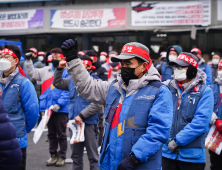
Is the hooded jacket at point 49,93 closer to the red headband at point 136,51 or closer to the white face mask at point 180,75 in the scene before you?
the white face mask at point 180,75

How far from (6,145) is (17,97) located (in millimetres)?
1725

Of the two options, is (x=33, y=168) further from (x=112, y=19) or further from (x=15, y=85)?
(x=112, y=19)

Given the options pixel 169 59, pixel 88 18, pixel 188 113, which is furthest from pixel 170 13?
pixel 188 113

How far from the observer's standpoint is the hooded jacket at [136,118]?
2.79 m

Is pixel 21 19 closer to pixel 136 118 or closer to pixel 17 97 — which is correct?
pixel 17 97

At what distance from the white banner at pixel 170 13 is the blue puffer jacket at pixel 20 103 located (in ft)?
35.9

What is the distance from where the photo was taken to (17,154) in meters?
2.80

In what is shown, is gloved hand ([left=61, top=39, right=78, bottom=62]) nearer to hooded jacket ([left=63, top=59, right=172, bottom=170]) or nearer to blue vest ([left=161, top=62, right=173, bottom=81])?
hooded jacket ([left=63, top=59, right=172, bottom=170])

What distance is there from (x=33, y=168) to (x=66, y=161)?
77 centimetres

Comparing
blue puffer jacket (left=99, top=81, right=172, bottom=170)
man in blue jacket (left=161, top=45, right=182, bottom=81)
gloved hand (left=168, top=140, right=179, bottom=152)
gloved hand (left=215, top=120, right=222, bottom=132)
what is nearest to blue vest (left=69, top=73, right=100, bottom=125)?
gloved hand (left=168, top=140, right=179, bottom=152)

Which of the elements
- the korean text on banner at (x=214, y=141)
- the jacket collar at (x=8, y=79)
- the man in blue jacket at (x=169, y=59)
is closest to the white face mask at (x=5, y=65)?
the jacket collar at (x=8, y=79)

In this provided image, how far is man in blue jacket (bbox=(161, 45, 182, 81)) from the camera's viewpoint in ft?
23.6

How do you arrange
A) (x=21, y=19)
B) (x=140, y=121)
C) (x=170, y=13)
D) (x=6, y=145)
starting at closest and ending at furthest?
(x=6, y=145), (x=140, y=121), (x=170, y=13), (x=21, y=19)

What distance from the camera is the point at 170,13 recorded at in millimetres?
14141
